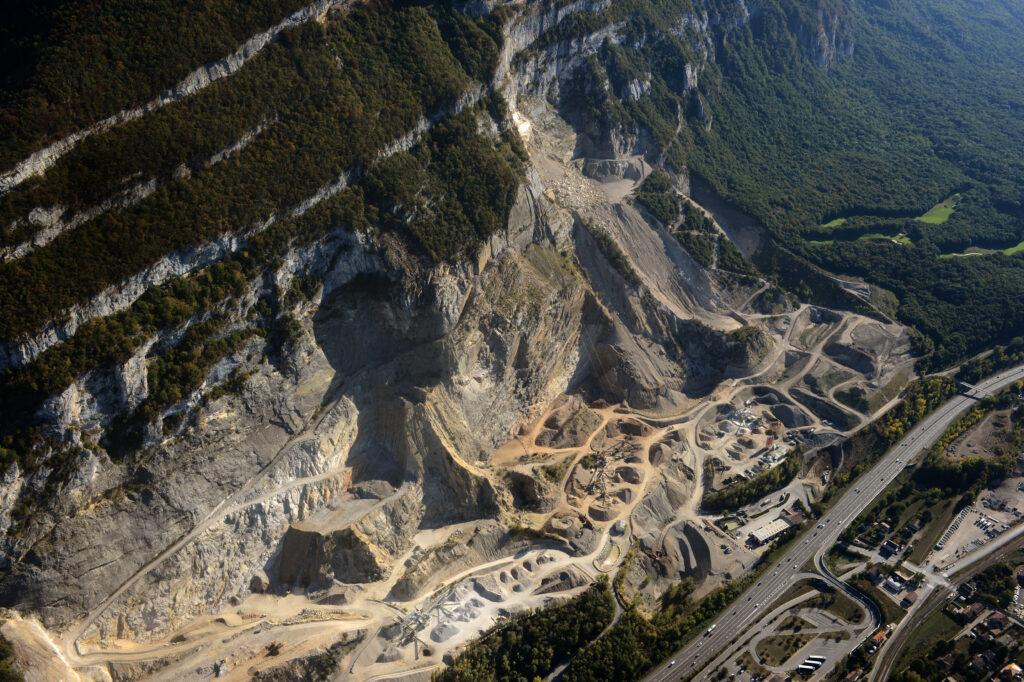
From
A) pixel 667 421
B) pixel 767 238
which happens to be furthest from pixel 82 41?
pixel 767 238

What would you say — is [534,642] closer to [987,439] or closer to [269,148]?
[269,148]

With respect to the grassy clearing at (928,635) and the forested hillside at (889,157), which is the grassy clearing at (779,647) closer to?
the grassy clearing at (928,635)

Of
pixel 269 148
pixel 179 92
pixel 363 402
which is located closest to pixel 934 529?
pixel 363 402

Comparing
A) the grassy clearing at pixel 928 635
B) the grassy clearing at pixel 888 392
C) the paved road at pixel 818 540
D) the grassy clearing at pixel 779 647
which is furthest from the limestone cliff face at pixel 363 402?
the grassy clearing at pixel 928 635

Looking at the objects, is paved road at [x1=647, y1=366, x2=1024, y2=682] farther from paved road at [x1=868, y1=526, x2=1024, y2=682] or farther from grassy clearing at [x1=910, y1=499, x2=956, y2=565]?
paved road at [x1=868, y1=526, x2=1024, y2=682]

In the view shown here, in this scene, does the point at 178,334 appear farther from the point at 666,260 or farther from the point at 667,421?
the point at 666,260

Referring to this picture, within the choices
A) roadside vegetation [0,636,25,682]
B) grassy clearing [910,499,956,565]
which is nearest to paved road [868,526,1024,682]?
grassy clearing [910,499,956,565]

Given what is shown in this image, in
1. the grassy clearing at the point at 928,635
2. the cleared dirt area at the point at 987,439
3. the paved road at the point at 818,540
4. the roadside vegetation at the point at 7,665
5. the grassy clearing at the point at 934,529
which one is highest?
the roadside vegetation at the point at 7,665
